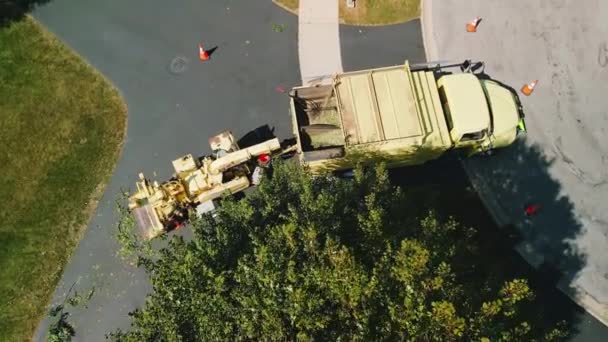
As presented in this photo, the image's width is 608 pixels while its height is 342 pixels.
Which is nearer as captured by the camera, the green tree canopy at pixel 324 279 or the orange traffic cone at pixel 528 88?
the green tree canopy at pixel 324 279

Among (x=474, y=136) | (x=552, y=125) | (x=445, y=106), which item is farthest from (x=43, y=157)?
(x=552, y=125)

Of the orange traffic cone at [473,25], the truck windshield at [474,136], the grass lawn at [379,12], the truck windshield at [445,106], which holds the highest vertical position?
the grass lawn at [379,12]

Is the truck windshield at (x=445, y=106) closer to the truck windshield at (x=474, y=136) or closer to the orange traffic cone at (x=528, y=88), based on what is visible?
the truck windshield at (x=474, y=136)

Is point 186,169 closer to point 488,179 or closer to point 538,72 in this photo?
point 488,179

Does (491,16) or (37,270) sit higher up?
(491,16)

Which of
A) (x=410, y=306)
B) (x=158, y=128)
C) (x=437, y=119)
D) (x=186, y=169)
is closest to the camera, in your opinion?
(x=410, y=306)

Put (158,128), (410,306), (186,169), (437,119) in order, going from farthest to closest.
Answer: (158,128), (186,169), (437,119), (410,306)

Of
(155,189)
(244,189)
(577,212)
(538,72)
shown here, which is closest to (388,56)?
(538,72)

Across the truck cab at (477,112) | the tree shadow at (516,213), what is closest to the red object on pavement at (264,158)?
the tree shadow at (516,213)
